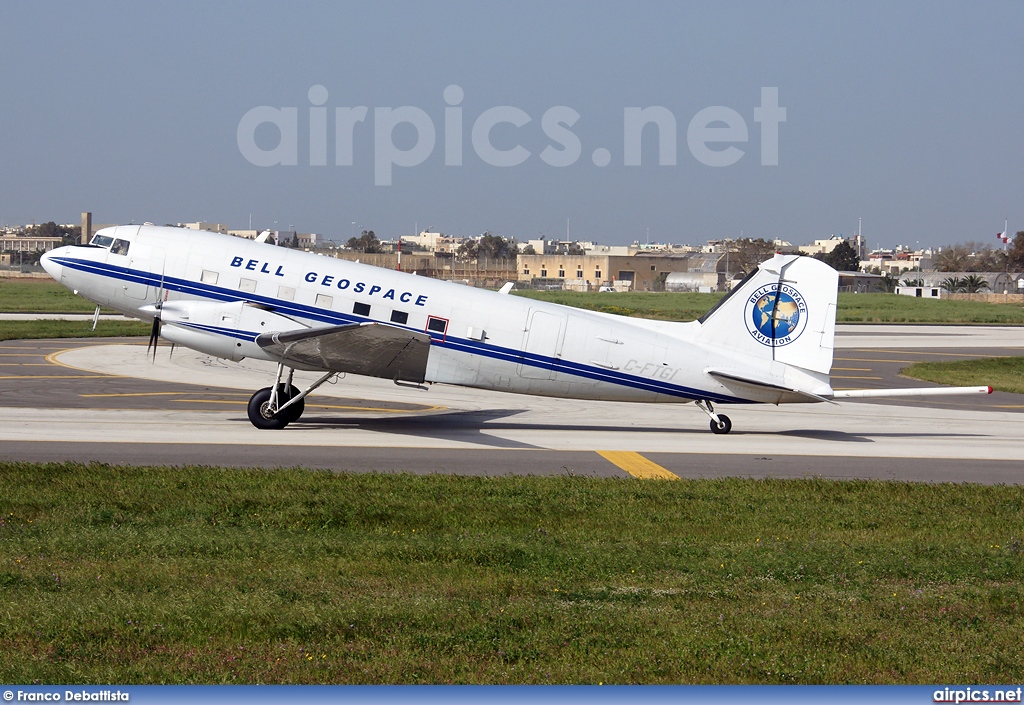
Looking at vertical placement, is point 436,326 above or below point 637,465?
above

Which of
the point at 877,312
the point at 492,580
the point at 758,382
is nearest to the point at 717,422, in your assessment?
the point at 758,382

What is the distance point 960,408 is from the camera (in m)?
31.5

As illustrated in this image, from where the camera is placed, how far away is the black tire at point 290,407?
23.8 metres

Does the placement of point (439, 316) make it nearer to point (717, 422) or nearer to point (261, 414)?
point (261, 414)

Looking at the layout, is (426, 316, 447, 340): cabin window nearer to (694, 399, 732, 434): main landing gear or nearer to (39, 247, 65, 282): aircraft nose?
(694, 399, 732, 434): main landing gear

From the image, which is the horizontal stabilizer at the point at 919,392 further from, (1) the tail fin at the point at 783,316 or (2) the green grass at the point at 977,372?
(2) the green grass at the point at 977,372

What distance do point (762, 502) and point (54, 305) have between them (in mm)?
73635

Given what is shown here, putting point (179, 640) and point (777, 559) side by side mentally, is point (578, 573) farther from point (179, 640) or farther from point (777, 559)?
point (179, 640)

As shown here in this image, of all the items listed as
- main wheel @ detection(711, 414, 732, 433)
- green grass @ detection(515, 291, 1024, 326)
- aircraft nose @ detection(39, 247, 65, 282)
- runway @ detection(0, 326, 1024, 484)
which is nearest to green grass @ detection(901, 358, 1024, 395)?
runway @ detection(0, 326, 1024, 484)

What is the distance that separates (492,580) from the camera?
11555mm

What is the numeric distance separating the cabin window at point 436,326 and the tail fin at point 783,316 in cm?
627

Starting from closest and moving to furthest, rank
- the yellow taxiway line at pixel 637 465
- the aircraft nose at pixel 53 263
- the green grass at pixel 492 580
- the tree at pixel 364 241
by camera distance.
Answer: the green grass at pixel 492 580
the yellow taxiway line at pixel 637 465
the aircraft nose at pixel 53 263
the tree at pixel 364 241

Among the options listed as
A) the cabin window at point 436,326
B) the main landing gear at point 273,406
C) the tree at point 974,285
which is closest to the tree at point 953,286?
the tree at point 974,285

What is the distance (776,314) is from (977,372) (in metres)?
22.9
